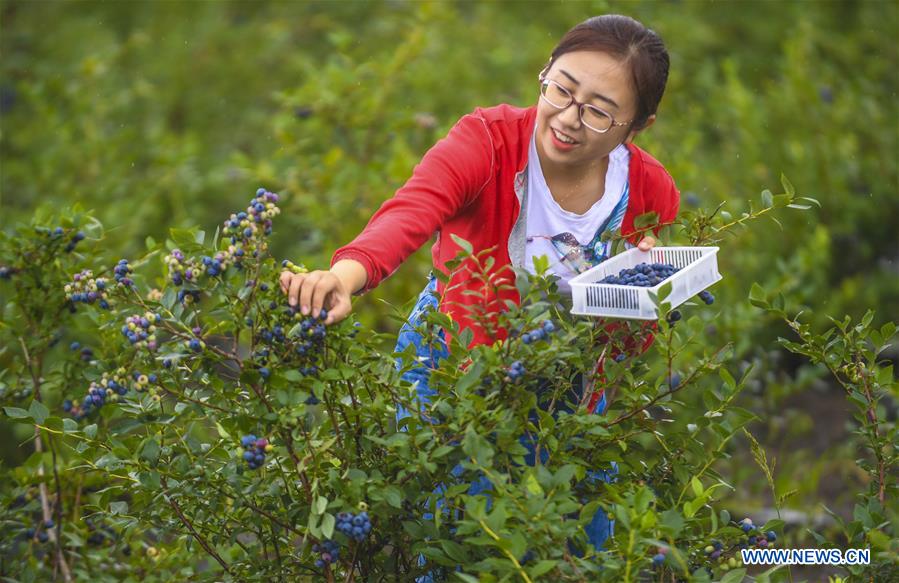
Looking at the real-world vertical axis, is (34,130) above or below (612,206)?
above

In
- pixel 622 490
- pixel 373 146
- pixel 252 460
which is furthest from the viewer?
pixel 373 146

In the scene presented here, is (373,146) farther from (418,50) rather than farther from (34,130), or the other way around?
(34,130)

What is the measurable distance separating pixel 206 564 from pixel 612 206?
2.01 meters

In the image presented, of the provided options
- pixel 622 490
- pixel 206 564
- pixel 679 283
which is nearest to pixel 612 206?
pixel 679 283

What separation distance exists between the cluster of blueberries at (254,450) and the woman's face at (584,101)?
825mm

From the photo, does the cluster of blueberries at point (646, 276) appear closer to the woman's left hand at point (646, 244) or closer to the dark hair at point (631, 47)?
the woman's left hand at point (646, 244)

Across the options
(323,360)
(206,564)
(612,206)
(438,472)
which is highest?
(612,206)

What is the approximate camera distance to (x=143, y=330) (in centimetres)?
205

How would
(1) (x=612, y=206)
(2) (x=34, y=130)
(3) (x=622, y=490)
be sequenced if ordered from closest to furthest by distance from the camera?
(3) (x=622, y=490)
(1) (x=612, y=206)
(2) (x=34, y=130)

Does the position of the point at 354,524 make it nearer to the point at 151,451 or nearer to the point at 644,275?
the point at 151,451

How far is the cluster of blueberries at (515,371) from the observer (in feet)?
6.48

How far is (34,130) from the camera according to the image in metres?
5.63

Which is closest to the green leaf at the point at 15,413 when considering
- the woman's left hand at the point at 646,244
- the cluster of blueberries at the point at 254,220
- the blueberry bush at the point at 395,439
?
the blueberry bush at the point at 395,439

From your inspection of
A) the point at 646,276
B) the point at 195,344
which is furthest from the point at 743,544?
the point at 195,344
